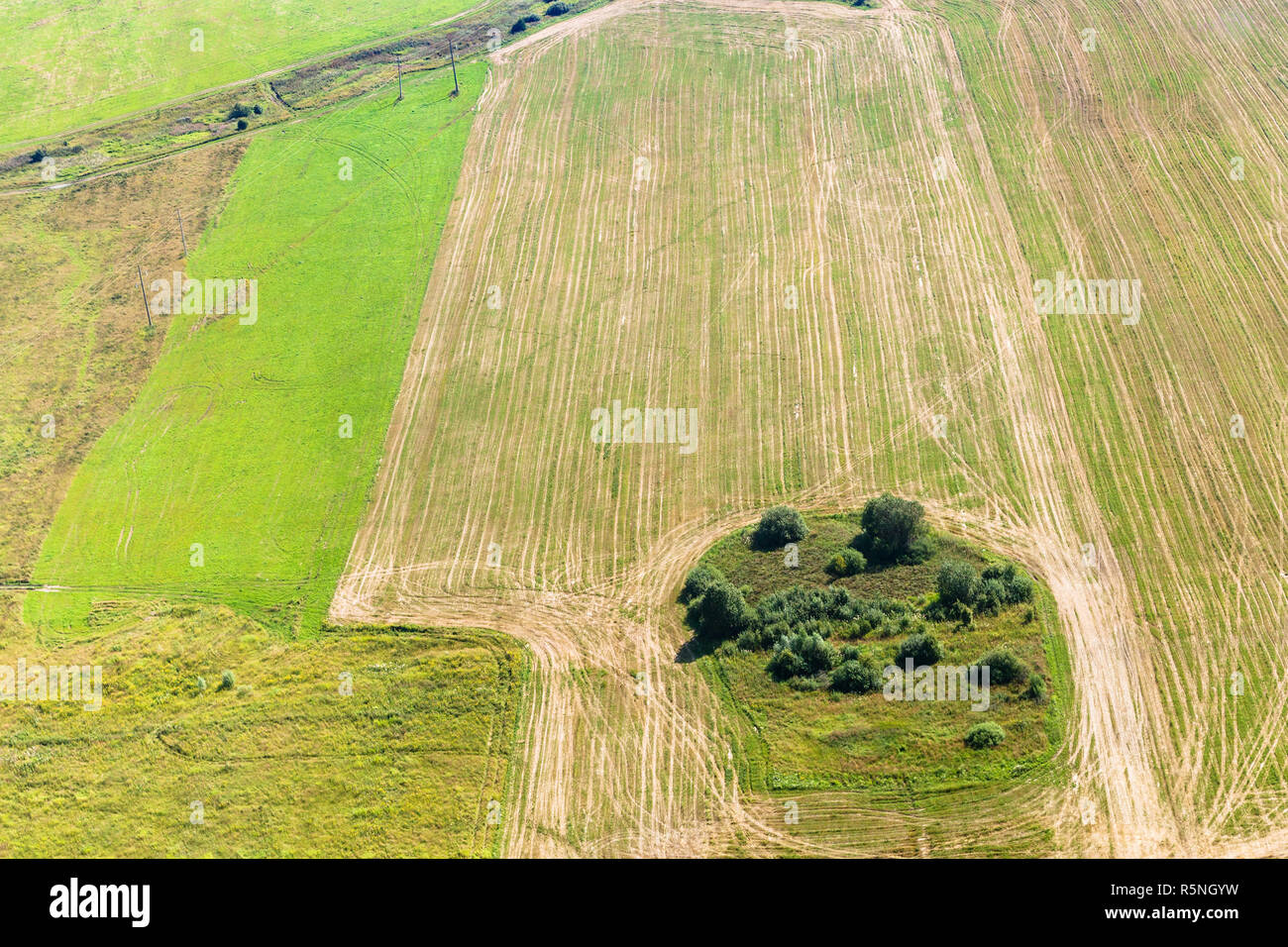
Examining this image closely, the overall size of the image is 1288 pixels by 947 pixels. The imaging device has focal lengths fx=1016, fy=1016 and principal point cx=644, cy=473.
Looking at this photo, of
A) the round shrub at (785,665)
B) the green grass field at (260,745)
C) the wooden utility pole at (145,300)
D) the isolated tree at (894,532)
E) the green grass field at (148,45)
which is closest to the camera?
the green grass field at (260,745)

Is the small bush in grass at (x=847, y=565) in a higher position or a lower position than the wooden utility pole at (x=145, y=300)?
lower

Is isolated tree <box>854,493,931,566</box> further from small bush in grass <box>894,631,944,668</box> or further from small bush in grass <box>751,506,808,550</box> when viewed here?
small bush in grass <box>894,631,944,668</box>

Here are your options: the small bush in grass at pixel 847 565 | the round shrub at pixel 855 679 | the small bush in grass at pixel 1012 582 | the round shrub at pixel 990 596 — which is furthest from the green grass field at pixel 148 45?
the round shrub at pixel 855 679

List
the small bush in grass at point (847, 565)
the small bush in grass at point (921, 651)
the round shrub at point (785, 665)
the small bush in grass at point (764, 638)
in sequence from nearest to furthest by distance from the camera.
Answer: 1. the small bush in grass at point (921, 651)
2. the round shrub at point (785, 665)
3. the small bush in grass at point (764, 638)
4. the small bush in grass at point (847, 565)

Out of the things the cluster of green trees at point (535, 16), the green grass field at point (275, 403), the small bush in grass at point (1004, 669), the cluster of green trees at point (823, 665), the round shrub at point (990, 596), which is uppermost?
the cluster of green trees at point (535, 16)

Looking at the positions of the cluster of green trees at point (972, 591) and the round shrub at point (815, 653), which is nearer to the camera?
the round shrub at point (815, 653)

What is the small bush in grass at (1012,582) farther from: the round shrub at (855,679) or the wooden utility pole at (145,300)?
the wooden utility pole at (145,300)

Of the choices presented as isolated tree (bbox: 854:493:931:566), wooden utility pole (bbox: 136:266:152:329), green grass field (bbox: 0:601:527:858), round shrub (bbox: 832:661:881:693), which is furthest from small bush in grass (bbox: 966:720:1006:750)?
wooden utility pole (bbox: 136:266:152:329)
